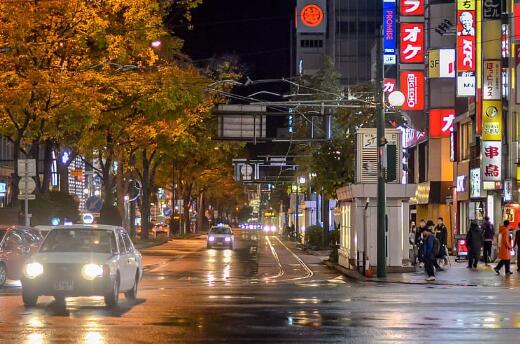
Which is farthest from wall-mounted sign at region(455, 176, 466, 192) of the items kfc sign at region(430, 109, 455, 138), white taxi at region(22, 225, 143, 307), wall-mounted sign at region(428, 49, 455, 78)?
white taxi at region(22, 225, 143, 307)

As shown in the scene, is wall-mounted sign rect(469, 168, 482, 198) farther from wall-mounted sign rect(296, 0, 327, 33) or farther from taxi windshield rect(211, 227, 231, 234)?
wall-mounted sign rect(296, 0, 327, 33)

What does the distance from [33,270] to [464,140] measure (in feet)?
108

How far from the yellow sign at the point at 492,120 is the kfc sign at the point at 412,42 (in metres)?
10.4

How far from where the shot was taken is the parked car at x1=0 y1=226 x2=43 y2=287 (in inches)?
1005

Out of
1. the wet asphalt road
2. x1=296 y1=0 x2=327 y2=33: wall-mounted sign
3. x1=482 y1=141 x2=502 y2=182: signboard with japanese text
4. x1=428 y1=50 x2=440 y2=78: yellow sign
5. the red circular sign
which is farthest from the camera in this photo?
the red circular sign

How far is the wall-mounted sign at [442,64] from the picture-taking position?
47.6 m

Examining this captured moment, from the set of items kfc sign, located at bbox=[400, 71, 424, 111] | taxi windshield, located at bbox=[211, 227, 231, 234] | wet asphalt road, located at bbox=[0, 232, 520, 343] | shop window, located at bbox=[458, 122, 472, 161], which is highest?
kfc sign, located at bbox=[400, 71, 424, 111]

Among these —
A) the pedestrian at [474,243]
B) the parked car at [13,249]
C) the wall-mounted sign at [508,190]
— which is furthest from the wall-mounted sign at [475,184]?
the parked car at [13,249]

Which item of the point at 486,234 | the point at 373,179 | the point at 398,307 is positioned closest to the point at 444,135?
the point at 486,234

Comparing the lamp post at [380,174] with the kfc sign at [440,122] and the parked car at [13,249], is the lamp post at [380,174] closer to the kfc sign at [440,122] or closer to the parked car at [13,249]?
the parked car at [13,249]

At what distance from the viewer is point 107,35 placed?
38.0 metres

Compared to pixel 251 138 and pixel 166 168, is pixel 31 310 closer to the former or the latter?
pixel 251 138

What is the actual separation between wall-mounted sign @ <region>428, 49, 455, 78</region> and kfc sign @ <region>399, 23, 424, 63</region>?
1019 mm

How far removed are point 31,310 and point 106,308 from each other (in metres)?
1.49
